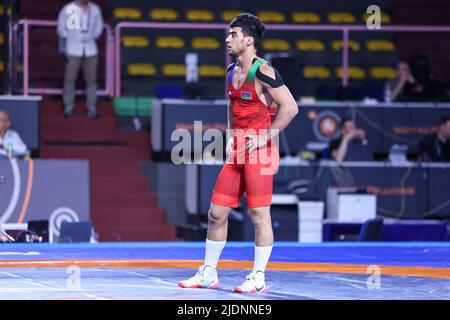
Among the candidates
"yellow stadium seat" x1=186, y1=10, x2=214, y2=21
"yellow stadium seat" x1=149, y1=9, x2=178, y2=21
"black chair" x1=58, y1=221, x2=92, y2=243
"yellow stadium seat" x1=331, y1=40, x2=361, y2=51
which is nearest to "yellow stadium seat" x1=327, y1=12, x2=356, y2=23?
"yellow stadium seat" x1=331, y1=40, x2=361, y2=51

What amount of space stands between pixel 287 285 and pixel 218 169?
4.96m

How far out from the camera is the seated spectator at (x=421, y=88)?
42.1 feet

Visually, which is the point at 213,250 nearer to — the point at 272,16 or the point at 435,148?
the point at 435,148

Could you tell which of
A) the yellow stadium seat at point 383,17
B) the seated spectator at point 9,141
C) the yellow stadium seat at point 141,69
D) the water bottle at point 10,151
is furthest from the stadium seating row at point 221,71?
the water bottle at point 10,151

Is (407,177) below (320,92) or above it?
below

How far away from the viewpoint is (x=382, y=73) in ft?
50.1

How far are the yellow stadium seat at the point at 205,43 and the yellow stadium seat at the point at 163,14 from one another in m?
0.47

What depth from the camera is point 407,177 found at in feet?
39.0

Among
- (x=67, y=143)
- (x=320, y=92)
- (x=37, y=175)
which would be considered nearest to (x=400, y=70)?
(x=320, y=92)

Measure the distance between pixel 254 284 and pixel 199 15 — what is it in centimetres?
953

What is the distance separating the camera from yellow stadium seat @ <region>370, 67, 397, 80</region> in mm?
15222

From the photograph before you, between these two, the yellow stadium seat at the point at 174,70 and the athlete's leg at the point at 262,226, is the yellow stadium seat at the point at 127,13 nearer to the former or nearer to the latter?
the yellow stadium seat at the point at 174,70
